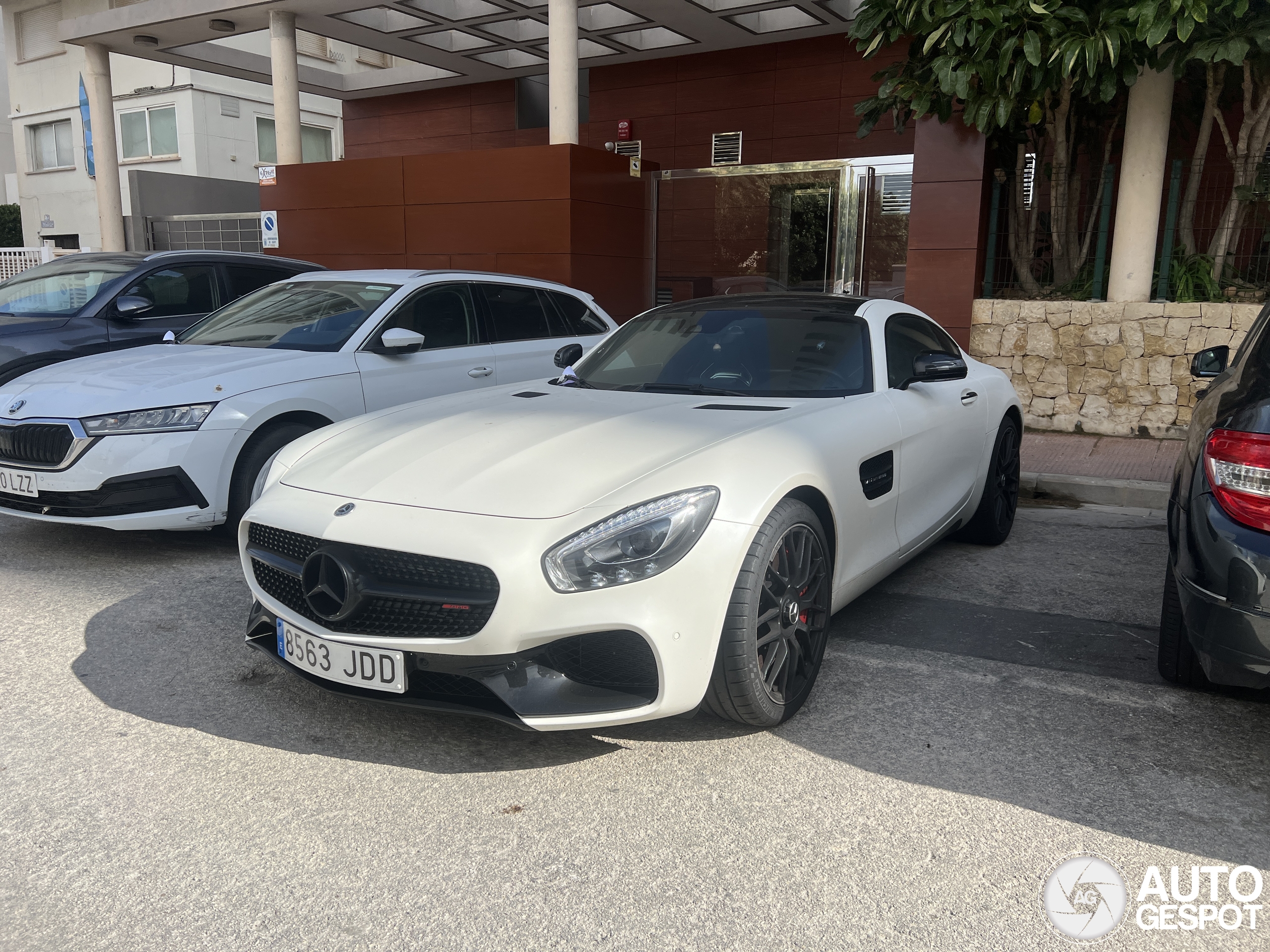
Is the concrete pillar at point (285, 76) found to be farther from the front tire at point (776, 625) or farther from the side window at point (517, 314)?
the front tire at point (776, 625)

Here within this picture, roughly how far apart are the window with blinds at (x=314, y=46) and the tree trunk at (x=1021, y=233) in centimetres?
1951

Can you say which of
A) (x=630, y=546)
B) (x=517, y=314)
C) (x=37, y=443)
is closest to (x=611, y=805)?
(x=630, y=546)

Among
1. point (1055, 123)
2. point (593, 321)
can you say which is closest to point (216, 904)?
point (593, 321)

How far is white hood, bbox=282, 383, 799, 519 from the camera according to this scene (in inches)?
117

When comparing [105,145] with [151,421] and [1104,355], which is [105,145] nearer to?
[151,421]

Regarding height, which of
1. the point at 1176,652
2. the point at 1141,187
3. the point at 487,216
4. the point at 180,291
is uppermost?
the point at 1141,187

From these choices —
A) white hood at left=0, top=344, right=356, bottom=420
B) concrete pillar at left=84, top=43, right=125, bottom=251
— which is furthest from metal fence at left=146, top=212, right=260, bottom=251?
white hood at left=0, top=344, right=356, bottom=420

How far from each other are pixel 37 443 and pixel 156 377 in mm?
626

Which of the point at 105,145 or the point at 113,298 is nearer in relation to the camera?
the point at 113,298

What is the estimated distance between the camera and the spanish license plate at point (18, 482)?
4855 millimetres

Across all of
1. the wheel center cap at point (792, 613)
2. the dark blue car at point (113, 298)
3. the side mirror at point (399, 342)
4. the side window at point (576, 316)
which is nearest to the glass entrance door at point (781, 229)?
the side window at point (576, 316)

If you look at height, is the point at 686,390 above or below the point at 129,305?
below

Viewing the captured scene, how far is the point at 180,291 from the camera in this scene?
25.0ft

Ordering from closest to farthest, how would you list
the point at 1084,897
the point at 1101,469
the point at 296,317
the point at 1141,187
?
the point at 1084,897 < the point at 296,317 < the point at 1101,469 < the point at 1141,187
